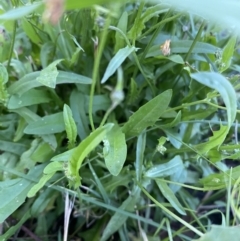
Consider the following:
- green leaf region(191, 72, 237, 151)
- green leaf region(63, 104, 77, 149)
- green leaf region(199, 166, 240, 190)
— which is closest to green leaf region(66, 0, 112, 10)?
green leaf region(191, 72, 237, 151)

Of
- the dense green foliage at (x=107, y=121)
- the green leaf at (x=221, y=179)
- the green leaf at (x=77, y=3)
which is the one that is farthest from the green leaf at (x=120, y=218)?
the green leaf at (x=77, y=3)

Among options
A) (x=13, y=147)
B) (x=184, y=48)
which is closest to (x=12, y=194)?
(x=13, y=147)

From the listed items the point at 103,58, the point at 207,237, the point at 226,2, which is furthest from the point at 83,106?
the point at 226,2

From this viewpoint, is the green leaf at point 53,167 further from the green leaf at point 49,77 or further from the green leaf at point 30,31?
the green leaf at point 30,31

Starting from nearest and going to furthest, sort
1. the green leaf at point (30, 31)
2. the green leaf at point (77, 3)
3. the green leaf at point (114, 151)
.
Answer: the green leaf at point (77, 3) → the green leaf at point (114, 151) → the green leaf at point (30, 31)

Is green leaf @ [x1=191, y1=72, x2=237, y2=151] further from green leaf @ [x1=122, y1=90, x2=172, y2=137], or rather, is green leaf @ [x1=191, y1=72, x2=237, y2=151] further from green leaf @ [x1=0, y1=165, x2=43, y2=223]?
green leaf @ [x1=0, y1=165, x2=43, y2=223]

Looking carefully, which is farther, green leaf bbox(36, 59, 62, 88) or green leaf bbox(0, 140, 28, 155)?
green leaf bbox(0, 140, 28, 155)

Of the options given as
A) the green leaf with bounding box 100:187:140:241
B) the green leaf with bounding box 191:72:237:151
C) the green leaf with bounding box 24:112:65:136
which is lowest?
the green leaf with bounding box 100:187:140:241

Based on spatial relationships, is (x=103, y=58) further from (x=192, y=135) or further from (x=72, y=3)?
(x=72, y=3)
